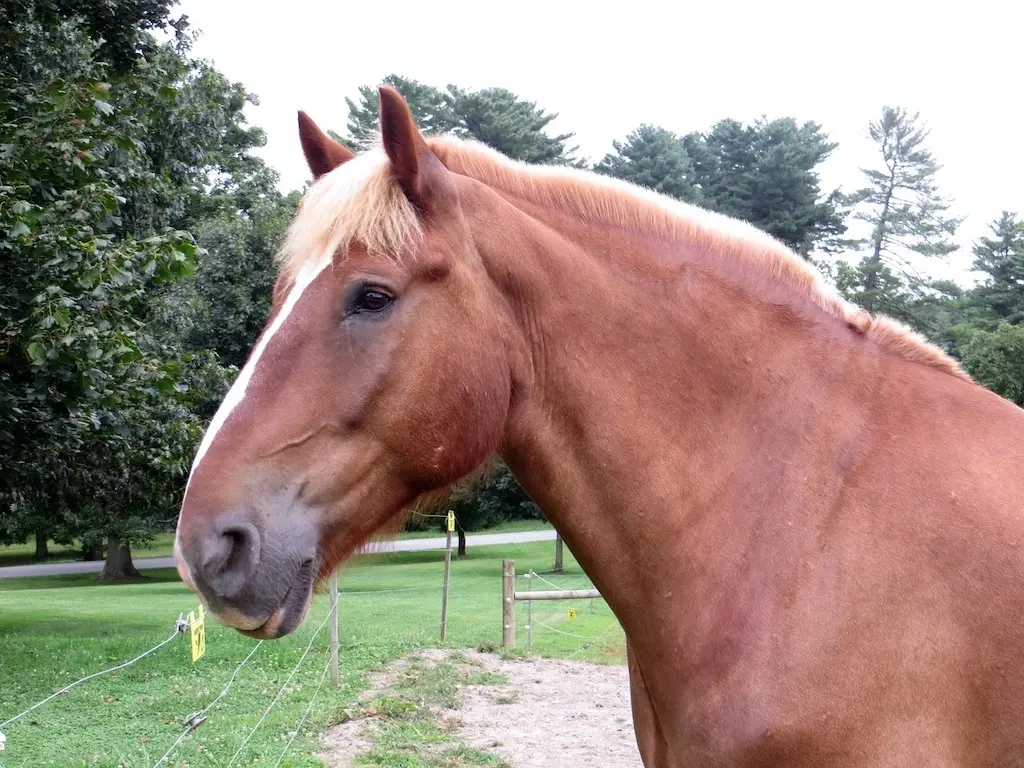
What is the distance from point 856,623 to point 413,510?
112 cm

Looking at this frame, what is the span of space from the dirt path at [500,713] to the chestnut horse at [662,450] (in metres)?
5.73

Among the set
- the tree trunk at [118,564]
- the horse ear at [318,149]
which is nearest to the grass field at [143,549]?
the tree trunk at [118,564]

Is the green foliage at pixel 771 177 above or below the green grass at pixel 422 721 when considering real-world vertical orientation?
above

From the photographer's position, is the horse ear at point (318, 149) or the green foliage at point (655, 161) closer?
the horse ear at point (318, 149)

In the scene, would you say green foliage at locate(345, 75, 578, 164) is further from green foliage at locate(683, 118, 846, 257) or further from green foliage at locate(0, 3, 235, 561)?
green foliage at locate(0, 3, 235, 561)

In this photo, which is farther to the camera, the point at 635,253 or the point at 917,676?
the point at 635,253

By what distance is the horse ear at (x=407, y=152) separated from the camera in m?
1.97

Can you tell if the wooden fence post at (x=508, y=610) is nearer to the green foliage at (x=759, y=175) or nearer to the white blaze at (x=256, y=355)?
the white blaze at (x=256, y=355)

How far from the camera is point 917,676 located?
→ 1819mm

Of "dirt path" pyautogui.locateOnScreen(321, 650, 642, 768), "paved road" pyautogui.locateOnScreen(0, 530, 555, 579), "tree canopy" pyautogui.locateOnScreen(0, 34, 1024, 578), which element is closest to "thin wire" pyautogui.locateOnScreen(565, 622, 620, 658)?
"dirt path" pyautogui.locateOnScreen(321, 650, 642, 768)

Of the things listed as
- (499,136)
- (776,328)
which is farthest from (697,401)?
(499,136)

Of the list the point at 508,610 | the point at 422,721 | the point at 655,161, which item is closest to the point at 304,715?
the point at 422,721

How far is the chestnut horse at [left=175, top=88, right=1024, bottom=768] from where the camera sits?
1.83 m

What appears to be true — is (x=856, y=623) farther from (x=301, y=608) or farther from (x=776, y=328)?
(x=301, y=608)
